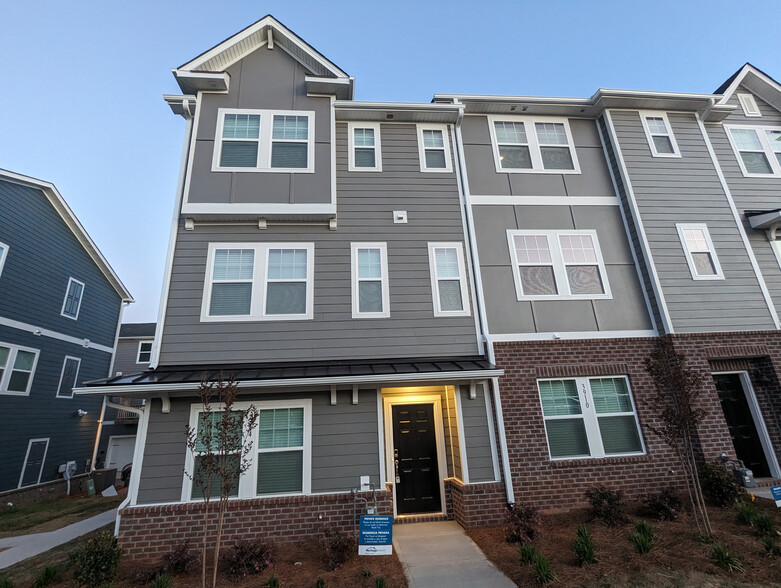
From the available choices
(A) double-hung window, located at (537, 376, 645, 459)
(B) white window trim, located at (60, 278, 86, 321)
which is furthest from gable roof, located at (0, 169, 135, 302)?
(A) double-hung window, located at (537, 376, 645, 459)

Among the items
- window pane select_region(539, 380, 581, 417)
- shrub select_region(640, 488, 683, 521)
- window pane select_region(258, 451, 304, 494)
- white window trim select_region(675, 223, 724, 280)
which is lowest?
shrub select_region(640, 488, 683, 521)

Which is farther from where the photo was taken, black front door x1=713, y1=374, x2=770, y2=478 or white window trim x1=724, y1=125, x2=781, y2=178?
white window trim x1=724, y1=125, x2=781, y2=178

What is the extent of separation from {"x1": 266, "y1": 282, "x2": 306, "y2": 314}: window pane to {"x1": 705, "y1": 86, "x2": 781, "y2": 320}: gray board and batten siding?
455 inches

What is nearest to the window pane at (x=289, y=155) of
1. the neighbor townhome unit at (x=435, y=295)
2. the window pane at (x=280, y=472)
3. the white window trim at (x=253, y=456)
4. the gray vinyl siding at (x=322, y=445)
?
the neighbor townhome unit at (x=435, y=295)

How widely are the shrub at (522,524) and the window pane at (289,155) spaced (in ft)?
28.3

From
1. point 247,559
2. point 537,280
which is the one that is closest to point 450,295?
point 537,280

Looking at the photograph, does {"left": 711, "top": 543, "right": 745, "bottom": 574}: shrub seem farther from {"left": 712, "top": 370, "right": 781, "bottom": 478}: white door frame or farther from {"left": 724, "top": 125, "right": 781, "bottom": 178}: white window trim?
{"left": 724, "top": 125, "right": 781, "bottom": 178}: white window trim

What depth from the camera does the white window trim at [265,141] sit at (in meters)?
8.93

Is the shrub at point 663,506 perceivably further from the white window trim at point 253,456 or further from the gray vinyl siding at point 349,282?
the white window trim at point 253,456

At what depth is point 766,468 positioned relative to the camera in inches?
334

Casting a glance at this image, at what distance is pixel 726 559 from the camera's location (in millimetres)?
5105

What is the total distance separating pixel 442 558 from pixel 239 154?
9.39m

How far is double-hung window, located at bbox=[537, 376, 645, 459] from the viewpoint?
26.6ft

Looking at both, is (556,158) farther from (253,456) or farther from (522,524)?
(253,456)
